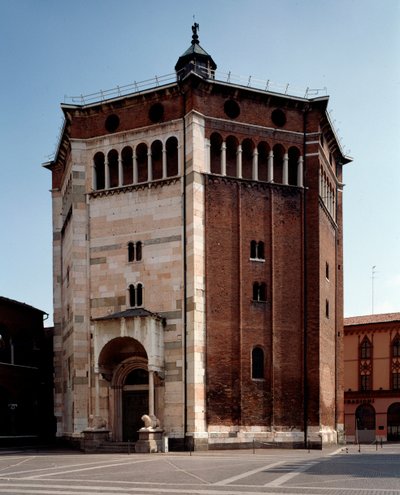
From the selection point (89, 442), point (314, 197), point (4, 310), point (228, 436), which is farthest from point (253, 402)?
point (4, 310)

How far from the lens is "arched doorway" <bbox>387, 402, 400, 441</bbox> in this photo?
212 feet

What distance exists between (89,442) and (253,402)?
28.9 ft

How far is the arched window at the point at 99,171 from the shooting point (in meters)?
39.8

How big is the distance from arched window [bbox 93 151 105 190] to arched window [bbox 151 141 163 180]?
10.9ft

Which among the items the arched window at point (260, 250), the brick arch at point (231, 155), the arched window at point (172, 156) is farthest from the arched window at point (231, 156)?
the arched window at point (260, 250)

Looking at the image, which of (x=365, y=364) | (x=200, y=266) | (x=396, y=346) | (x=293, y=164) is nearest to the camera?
(x=200, y=266)

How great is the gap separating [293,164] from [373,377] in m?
34.6

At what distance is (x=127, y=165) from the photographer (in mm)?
39094

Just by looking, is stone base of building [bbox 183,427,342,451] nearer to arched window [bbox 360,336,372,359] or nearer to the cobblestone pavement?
the cobblestone pavement

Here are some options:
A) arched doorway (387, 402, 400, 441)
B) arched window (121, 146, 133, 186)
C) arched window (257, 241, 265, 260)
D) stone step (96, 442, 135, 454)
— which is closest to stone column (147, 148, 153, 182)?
arched window (121, 146, 133, 186)

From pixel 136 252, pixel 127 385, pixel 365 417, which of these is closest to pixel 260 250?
pixel 136 252

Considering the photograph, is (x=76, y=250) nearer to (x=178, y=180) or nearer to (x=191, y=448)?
(x=178, y=180)

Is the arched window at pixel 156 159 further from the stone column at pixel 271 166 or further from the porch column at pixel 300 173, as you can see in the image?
the porch column at pixel 300 173

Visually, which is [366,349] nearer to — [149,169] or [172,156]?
[172,156]
